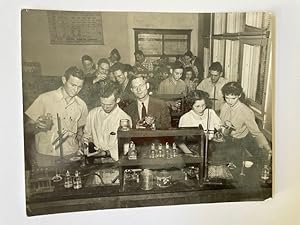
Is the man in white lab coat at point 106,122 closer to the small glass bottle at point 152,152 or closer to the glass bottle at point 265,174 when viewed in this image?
the small glass bottle at point 152,152

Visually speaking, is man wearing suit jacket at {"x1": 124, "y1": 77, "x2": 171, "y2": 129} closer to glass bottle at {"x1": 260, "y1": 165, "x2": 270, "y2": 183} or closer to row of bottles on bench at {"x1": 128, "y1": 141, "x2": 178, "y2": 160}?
row of bottles on bench at {"x1": 128, "y1": 141, "x2": 178, "y2": 160}

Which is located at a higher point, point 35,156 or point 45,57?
point 45,57

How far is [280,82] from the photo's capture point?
3.13 ft

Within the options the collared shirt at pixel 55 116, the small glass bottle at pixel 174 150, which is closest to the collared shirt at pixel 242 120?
the small glass bottle at pixel 174 150

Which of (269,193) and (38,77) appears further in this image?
(269,193)

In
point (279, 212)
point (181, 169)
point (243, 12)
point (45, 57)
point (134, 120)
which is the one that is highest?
point (243, 12)

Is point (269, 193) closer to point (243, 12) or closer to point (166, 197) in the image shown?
point (166, 197)

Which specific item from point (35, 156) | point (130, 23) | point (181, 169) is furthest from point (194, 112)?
point (35, 156)

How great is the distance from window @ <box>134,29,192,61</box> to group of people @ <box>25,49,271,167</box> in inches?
0.5

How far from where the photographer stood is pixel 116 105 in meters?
0.90

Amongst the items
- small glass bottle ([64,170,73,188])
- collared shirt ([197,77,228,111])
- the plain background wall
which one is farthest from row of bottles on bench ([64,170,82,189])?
collared shirt ([197,77,228,111])

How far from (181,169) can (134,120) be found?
0.47ft

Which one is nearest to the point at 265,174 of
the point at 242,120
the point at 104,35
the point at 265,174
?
the point at 265,174

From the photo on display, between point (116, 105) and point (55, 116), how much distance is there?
0.12 meters
